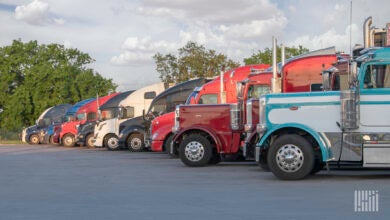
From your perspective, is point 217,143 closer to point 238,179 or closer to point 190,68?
point 238,179

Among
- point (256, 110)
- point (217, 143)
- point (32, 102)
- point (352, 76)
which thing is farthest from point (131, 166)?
point (32, 102)

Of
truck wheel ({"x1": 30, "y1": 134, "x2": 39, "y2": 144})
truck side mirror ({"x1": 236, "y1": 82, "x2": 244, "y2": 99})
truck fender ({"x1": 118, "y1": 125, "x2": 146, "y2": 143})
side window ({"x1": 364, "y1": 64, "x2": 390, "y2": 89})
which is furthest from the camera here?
truck wheel ({"x1": 30, "y1": 134, "x2": 39, "y2": 144})

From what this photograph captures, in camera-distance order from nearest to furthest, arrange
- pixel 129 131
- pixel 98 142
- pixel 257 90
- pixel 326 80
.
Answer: pixel 326 80 < pixel 257 90 < pixel 129 131 < pixel 98 142

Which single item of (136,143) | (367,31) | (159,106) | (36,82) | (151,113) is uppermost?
(36,82)

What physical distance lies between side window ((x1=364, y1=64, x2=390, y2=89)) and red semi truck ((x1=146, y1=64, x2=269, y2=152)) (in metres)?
7.96

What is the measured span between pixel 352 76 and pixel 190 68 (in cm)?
4156

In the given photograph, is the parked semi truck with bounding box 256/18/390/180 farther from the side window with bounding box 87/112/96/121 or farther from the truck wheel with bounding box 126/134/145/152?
the side window with bounding box 87/112/96/121

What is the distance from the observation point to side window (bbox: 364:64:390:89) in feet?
40.2

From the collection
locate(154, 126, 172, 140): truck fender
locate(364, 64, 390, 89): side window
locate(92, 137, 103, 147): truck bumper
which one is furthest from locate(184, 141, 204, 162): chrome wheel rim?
locate(92, 137, 103, 147): truck bumper

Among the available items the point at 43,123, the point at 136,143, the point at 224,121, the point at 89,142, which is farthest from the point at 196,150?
the point at 43,123

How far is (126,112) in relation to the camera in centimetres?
2875

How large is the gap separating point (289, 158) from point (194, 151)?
4570mm

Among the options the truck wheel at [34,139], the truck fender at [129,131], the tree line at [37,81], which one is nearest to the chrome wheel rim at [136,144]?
the truck fender at [129,131]

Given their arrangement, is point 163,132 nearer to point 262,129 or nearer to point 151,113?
point 151,113
